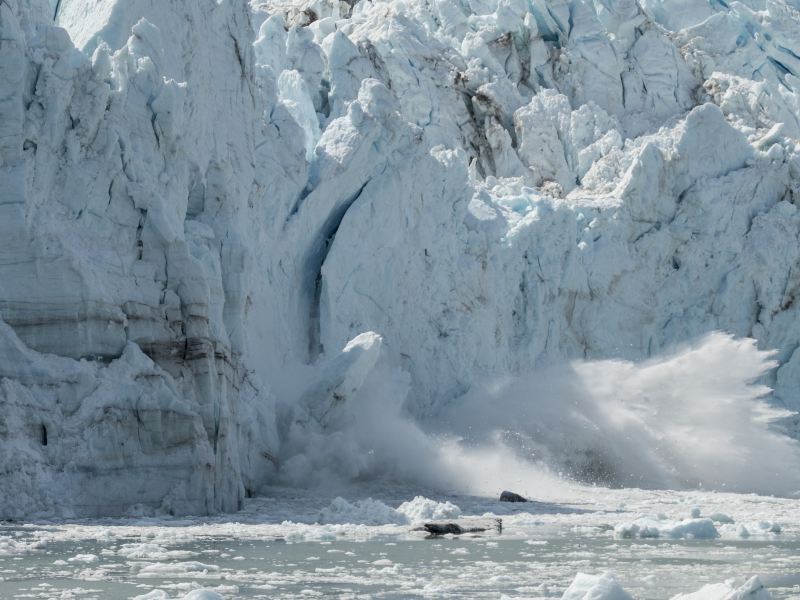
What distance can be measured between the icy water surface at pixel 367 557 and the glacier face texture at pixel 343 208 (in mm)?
1996

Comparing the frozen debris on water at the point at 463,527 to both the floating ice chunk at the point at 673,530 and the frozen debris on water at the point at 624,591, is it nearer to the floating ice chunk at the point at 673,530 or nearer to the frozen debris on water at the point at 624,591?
the floating ice chunk at the point at 673,530

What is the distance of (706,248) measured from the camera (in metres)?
30.7

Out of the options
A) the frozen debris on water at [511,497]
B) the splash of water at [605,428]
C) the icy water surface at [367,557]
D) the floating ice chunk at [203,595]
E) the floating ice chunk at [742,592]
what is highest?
the splash of water at [605,428]

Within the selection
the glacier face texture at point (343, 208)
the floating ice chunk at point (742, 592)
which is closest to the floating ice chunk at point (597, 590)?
the floating ice chunk at point (742, 592)

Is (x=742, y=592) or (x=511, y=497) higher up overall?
(x=511, y=497)

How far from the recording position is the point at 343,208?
2586 centimetres

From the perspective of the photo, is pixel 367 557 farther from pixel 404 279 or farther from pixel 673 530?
pixel 404 279

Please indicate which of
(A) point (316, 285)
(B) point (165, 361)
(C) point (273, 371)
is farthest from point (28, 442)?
(A) point (316, 285)

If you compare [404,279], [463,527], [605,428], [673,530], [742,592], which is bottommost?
[742,592]

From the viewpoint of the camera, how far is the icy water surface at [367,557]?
1026 cm

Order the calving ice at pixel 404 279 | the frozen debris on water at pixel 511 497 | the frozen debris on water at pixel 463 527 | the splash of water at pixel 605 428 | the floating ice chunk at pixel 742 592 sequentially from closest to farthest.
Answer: the floating ice chunk at pixel 742 592 → the frozen debris on water at pixel 463 527 → the calving ice at pixel 404 279 → the frozen debris on water at pixel 511 497 → the splash of water at pixel 605 428

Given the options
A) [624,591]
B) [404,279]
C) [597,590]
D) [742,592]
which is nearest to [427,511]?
[624,591]

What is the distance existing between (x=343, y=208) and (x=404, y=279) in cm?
183

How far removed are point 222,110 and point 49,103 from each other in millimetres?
5132
